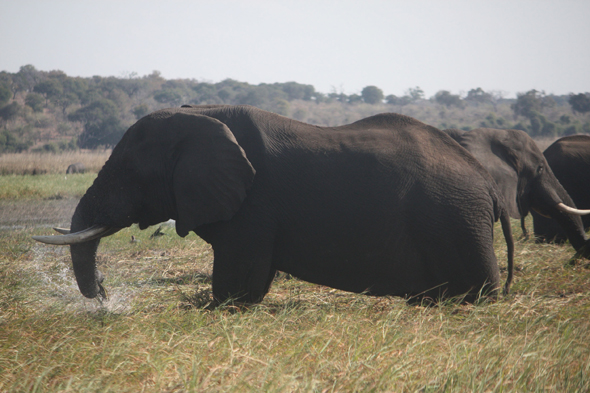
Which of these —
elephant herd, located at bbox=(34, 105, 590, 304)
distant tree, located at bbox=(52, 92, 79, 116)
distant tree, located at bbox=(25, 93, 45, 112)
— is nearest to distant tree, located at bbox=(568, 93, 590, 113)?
distant tree, located at bbox=(52, 92, 79, 116)

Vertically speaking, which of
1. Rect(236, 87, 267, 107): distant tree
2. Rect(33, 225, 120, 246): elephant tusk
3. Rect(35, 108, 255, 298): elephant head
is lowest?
Rect(33, 225, 120, 246): elephant tusk

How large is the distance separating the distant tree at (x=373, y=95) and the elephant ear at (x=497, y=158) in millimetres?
69961

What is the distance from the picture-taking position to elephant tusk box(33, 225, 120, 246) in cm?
404

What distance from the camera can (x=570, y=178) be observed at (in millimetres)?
8289

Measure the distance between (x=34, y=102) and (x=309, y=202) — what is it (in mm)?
49923

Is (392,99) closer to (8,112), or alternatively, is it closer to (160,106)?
(160,106)

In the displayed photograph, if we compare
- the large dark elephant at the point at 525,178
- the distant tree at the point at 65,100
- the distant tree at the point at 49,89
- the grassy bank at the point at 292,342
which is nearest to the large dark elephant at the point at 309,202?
Result: the grassy bank at the point at 292,342

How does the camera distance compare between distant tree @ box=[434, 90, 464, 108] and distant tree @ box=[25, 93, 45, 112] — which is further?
distant tree @ box=[434, 90, 464, 108]

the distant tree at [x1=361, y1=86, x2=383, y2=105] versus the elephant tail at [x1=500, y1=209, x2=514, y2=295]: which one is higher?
the distant tree at [x1=361, y1=86, x2=383, y2=105]

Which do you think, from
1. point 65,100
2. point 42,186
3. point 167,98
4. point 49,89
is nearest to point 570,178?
point 42,186

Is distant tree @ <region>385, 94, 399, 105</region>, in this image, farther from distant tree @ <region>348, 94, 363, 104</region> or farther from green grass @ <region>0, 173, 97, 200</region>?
green grass @ <region>0, 173, 97, 200</region>

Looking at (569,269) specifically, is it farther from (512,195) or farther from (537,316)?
(537,316)

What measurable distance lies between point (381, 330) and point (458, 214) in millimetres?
1016

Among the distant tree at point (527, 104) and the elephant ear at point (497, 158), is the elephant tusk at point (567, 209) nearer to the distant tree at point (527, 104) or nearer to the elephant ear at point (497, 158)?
the elephant ear at point (497, 158)
